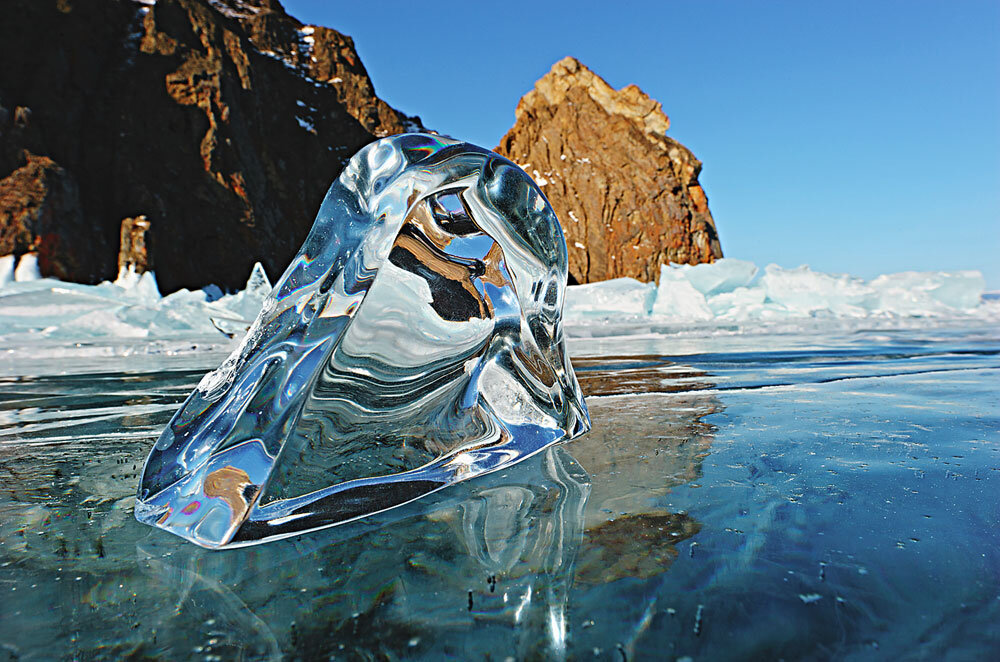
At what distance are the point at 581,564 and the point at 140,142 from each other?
2003 cm

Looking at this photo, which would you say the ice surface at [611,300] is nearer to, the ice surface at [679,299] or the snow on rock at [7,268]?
the ice surface at [679,299]

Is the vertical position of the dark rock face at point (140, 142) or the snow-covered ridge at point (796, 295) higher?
the dark rock face at point (140, 142)

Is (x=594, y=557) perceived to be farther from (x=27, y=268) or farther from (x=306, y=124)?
(x=306, y=124)

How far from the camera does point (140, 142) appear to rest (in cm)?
1678

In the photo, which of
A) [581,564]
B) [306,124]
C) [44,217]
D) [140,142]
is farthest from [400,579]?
[306,124]

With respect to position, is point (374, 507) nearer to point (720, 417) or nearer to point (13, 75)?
point (720, 417)

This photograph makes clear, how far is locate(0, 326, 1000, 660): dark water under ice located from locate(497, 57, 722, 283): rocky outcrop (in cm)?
2758

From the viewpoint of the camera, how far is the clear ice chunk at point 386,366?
0.75 metres

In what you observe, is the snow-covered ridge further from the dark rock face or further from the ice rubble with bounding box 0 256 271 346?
the dark rock face

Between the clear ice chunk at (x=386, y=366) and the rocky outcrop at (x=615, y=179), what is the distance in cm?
2729

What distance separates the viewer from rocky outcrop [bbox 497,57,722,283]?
28.1 metres

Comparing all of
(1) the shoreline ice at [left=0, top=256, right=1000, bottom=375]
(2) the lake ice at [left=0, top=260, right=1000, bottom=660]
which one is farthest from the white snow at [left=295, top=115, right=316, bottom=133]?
(2) the lake ice at [left=0, top=260, right=1000, bottom=660]

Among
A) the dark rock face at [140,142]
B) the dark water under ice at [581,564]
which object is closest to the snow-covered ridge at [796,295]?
the dark water under ice at [581,564]

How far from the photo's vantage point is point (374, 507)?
817 millimetres
